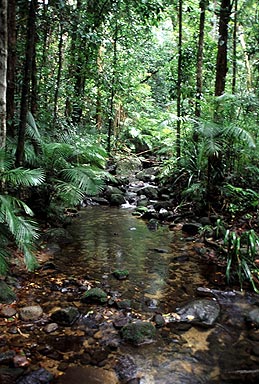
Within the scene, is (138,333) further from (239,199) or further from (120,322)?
(239,199)

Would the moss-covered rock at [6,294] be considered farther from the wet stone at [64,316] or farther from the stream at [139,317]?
the wet stone at [64,316]

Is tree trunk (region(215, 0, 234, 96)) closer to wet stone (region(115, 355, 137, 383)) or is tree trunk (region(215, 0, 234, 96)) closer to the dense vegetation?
the dense vegetation

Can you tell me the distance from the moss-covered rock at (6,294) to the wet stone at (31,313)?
225mm

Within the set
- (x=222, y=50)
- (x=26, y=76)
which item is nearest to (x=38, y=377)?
(x=26, y=76)

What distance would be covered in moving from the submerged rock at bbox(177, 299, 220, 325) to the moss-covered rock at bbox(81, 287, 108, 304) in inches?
34.0

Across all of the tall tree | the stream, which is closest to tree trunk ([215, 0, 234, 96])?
the tall tree

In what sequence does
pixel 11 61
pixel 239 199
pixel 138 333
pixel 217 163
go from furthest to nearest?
pixel 217 163 < pixel 239 199 < pixel 11 61 < pixel 138 333

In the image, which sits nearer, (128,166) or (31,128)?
(31,128)

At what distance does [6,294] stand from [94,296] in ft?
3.15

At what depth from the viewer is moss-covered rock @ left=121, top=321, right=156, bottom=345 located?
331 cm

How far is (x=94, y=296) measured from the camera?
4.00m

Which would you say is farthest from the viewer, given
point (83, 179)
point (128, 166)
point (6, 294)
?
point (128, 166)

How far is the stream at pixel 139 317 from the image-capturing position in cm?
296

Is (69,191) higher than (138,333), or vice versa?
(69,191)
